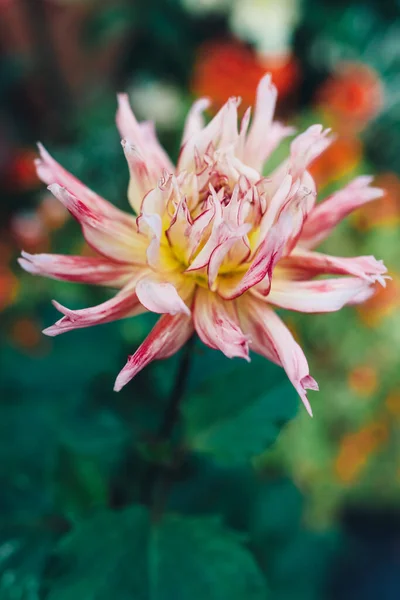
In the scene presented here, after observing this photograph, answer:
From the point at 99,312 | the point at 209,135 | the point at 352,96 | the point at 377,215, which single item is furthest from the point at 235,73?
the point at 99,312

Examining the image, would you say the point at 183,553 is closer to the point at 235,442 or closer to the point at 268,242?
the point at 235,442

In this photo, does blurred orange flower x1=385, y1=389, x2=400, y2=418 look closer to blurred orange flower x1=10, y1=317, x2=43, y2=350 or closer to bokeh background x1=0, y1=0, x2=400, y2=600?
bokeh background x1=0, y1=0, x2=400, y2=600

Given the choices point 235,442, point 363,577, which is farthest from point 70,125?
point 363,577

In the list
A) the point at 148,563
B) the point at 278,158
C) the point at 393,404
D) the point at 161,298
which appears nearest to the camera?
the point at 161,298

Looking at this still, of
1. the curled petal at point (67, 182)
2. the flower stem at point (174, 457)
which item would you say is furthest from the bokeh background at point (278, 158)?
the curled petal at point (67, 182)

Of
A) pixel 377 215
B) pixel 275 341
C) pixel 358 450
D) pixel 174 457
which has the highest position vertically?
pixel 275 341

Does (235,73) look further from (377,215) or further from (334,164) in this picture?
(377,215)
